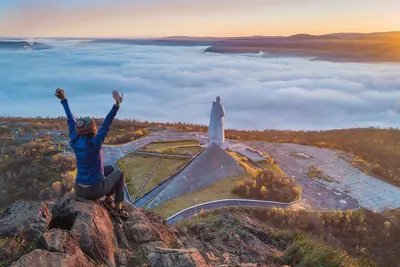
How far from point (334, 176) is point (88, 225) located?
1686 cm

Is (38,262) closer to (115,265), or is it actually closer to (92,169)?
(115,265)

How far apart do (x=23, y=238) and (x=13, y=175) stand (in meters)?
16.6

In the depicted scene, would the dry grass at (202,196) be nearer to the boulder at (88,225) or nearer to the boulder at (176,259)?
the boulder at (88,225)

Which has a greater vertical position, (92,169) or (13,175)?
(92,169)

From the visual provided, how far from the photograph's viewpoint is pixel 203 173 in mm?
16328

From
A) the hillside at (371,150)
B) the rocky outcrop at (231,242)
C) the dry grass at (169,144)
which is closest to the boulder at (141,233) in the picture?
the rocky outcrop at (231,242)

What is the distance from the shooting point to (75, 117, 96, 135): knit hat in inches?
171

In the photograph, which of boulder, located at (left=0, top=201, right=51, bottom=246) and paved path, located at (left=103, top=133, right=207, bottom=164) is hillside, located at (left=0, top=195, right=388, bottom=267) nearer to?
boulder, located at (left=0, top=201, right=51, bottom=246)

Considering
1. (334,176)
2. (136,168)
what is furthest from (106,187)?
(334,176)

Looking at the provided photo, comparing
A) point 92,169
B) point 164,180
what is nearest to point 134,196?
point 164,180

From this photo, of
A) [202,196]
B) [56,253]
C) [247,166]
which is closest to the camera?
[56,253]

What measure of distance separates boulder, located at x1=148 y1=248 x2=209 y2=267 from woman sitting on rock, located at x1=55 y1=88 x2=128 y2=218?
1.26 metres

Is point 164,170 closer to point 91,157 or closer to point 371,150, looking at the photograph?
point 91,157

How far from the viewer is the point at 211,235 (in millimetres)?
6316
